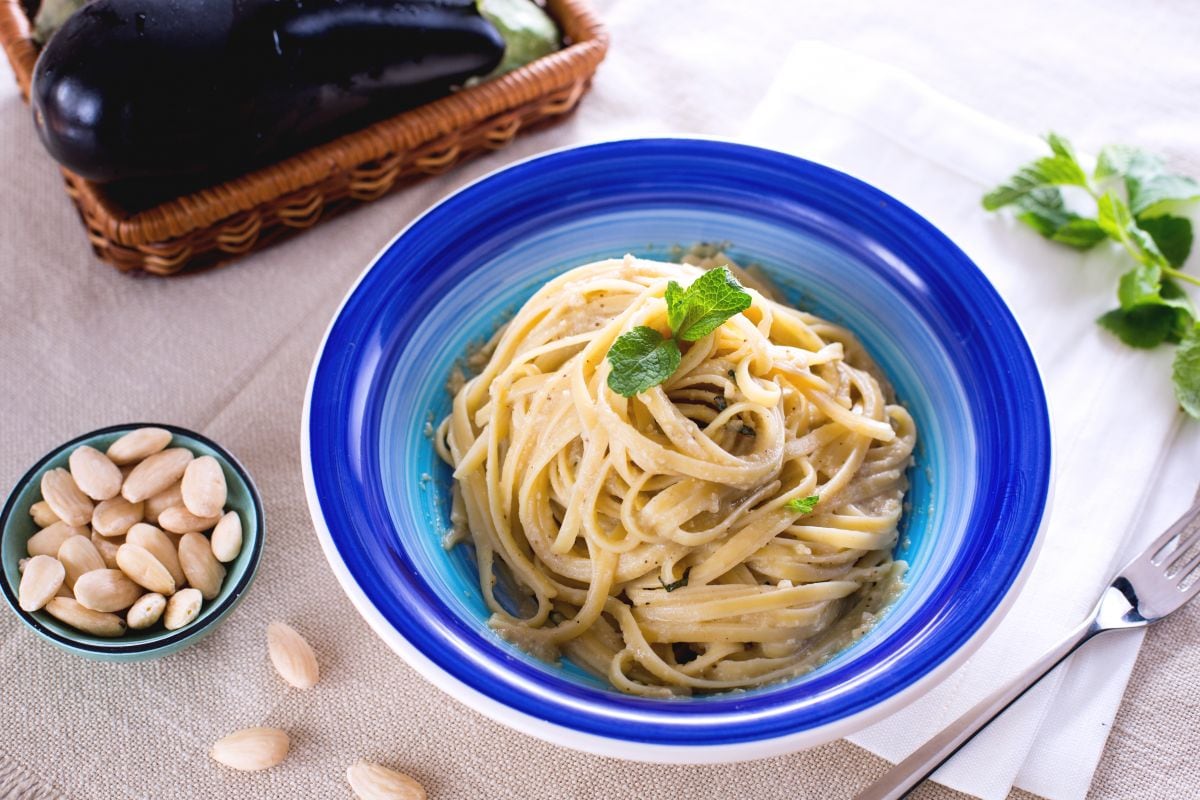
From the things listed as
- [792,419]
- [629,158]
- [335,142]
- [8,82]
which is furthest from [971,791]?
[8,82]

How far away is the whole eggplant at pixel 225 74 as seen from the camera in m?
3.49

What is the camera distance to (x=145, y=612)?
9.66 ft

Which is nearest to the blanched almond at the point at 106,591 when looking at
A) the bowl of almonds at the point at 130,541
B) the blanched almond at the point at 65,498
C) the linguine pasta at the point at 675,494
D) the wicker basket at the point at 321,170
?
the bowl of almonds at the point at 130,541

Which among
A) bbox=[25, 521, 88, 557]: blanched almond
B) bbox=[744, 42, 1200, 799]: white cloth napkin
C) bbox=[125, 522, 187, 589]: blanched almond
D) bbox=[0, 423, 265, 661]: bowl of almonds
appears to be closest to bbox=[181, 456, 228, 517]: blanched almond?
bbox=[0, 423, 265, 661]: bowl of almonds

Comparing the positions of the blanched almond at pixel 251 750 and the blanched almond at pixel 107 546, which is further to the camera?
the blanched almond at pixel 107 546

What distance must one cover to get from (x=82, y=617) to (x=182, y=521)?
1.21ft

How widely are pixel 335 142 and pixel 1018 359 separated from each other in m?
2.43

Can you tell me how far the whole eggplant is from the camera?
349 cm

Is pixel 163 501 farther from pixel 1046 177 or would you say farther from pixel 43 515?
pixel 1046 177

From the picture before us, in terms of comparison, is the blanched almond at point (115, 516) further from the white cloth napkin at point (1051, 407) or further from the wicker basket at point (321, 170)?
the white cloth napkin at point (1051, 407)

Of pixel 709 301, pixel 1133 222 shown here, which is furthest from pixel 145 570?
pixel 1133 222

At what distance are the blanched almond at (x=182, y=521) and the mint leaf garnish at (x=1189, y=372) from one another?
10.1 feet

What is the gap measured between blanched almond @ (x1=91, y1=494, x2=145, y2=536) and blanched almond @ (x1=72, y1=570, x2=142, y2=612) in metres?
0.17

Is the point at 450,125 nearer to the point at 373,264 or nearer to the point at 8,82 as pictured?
the point at 373,264
